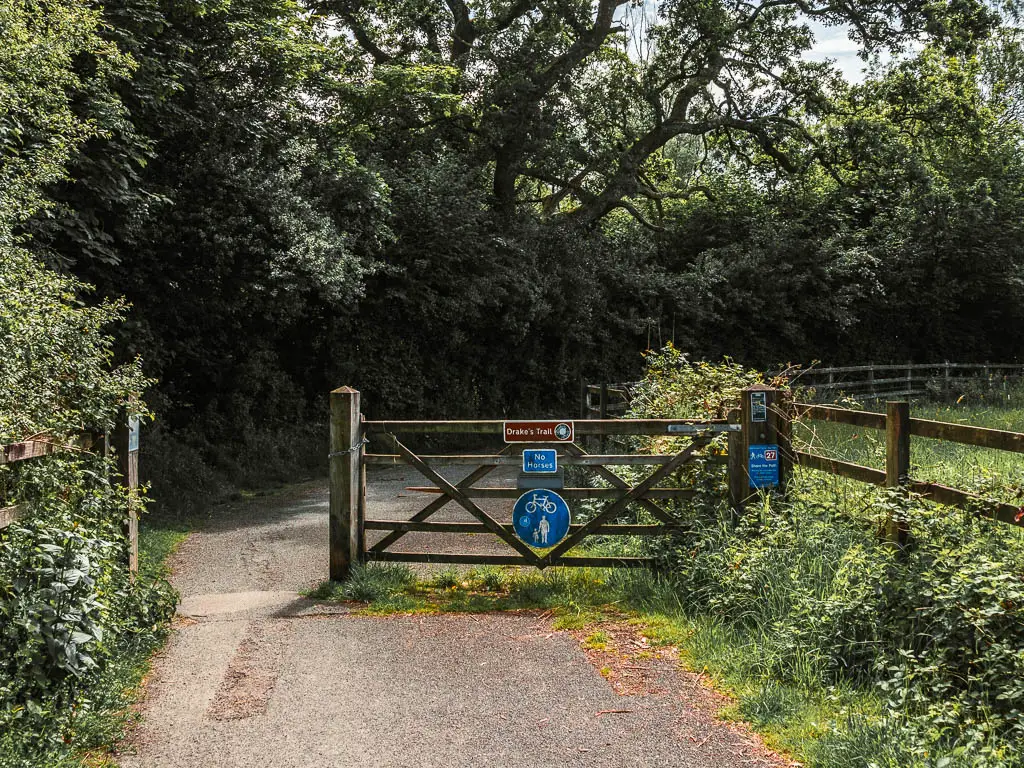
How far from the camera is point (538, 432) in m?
7.12

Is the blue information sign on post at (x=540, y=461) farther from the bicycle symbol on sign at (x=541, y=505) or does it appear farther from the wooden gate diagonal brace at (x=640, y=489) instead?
the wooden gate diagonal brace at (x=640, y=489)

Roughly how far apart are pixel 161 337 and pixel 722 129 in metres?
16.8

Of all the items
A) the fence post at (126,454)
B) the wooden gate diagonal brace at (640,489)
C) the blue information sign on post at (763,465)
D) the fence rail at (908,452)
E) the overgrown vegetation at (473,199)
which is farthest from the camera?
the overgrown vegetation at (473,199)

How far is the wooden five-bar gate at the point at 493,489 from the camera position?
694 cm

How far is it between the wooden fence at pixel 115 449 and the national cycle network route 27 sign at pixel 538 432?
282 cm

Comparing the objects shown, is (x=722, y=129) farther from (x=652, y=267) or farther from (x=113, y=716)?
(x=113, y=716)

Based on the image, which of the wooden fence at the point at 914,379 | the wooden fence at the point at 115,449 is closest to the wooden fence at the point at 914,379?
the wooden fence at the point at 914,379

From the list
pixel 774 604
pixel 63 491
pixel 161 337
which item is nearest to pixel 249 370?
pixel 161 337

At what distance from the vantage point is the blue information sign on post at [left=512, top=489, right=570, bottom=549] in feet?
23.2

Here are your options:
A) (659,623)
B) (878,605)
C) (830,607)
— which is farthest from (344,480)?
(878,605)

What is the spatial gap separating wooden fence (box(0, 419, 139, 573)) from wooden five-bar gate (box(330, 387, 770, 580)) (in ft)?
5.07

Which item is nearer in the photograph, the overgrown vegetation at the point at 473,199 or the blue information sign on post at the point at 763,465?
the blue information sign on post at the point at 763,465

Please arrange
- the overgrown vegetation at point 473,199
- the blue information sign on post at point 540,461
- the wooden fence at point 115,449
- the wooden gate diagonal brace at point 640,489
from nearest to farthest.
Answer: the wooden fence at point 115,449 → the wooden gate diagonal brace at point 640,489 → the blue information sign on post at point 540,461 → the overgrown vegetation at point 473,199

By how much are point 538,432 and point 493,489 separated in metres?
0.60
